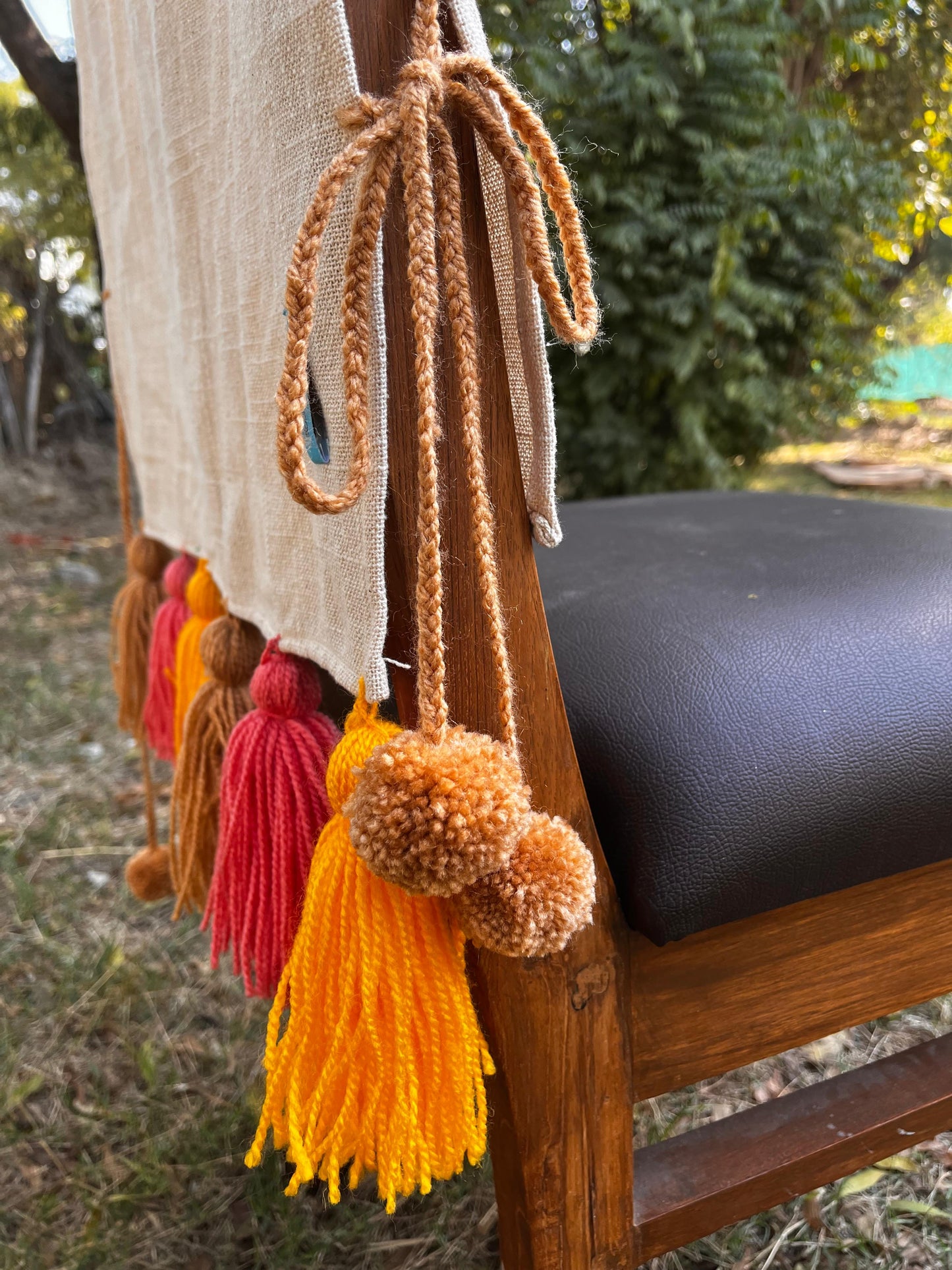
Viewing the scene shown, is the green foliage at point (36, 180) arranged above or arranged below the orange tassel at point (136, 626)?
above

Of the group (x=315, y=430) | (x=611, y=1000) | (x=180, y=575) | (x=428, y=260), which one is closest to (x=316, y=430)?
(x=315, y=430)

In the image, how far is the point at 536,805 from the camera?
417 mm

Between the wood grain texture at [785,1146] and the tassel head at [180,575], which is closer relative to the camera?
the wood grain texture at [785,1146]

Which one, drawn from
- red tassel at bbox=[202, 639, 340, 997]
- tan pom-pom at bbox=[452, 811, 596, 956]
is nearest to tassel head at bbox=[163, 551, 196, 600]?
red tassel at bbox=[202, 639, 340, 997]

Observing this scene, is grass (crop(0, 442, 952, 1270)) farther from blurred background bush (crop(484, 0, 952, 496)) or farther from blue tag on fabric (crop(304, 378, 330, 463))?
blurred background bush (crop(484, 0, 952, 496))

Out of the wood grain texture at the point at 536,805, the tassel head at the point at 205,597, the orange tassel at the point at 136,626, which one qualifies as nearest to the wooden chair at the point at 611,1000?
the wood grain texture at the point at 536,805

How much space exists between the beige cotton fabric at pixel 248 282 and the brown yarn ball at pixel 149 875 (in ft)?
1.18

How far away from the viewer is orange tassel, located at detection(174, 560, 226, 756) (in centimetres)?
73

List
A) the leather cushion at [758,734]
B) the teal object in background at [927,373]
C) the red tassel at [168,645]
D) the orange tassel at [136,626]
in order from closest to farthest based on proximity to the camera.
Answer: the leather cushion at [758,734] → the red tassel at [168,645] → the orange tassel at [136,626] → the teal object in background at [927,373]

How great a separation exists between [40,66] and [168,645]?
1472 millimetres

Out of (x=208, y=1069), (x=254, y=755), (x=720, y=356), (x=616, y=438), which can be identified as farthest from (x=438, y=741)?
(x=720, y=356)

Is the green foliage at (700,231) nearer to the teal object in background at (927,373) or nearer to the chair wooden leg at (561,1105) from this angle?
the chair wooden leg at (561,1105)

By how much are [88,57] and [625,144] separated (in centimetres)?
135

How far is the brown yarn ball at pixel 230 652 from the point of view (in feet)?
2.09
